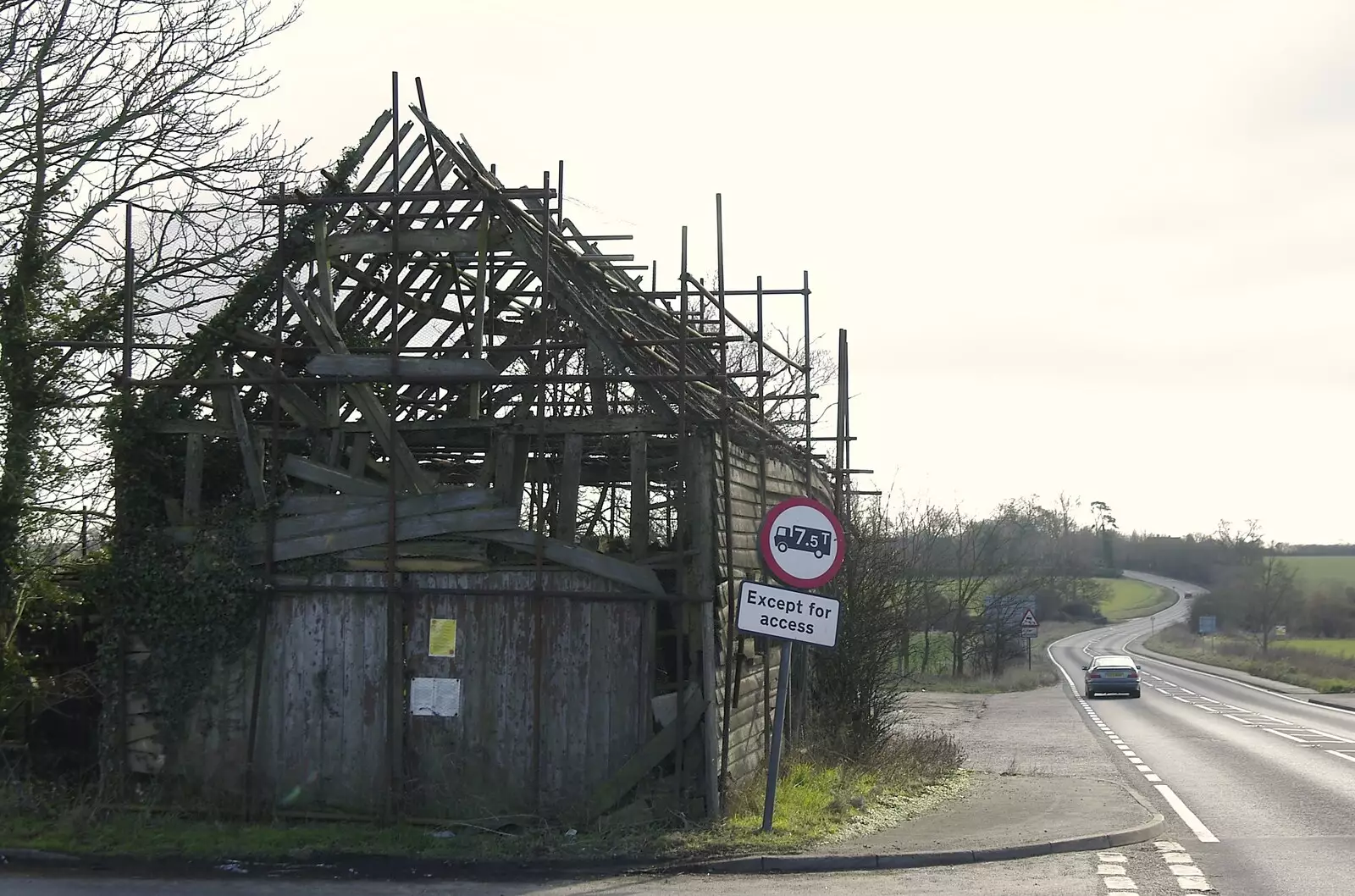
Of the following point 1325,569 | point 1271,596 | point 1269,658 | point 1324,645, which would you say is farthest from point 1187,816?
point 1325,569

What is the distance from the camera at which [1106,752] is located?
23.3 meters

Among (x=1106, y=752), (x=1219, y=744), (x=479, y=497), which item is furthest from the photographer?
(x=1219, y=744)

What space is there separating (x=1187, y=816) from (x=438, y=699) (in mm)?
8145

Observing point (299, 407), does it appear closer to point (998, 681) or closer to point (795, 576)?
point (795, 576)

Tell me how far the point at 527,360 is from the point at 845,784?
5801mm

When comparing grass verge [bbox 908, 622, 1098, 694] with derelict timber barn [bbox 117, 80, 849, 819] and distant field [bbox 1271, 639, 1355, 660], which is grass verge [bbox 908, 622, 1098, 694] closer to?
distant field [bbox 1271, 639, 1355, 660]

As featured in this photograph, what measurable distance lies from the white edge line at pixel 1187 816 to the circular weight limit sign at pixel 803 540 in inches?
183

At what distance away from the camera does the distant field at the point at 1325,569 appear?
107m

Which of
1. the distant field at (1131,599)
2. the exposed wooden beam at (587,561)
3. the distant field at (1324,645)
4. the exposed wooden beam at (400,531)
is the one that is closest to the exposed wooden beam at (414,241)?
the exposed wooden beam at (400,531)

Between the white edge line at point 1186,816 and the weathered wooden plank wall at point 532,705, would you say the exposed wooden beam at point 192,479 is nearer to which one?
the weathered wooden plank wall at point 532,705

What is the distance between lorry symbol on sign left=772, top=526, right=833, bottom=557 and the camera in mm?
11305

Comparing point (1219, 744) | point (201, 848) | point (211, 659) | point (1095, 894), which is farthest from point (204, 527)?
point (1219, 744)

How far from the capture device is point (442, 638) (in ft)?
39.8

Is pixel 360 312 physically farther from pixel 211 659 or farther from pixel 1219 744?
pixel 1219 744
